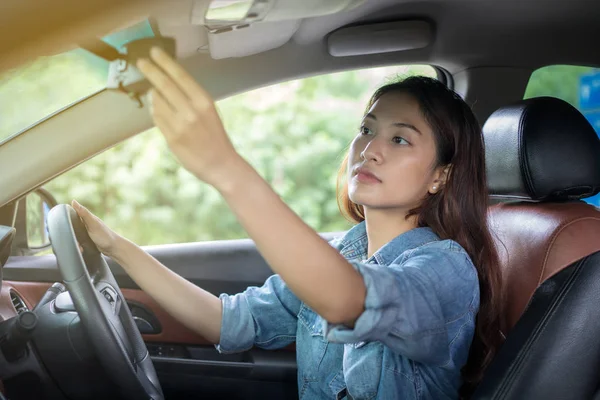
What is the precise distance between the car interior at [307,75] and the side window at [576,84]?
274mm

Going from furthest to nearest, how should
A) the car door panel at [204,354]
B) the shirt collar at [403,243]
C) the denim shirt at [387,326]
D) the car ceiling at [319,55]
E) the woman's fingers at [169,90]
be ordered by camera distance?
the car door panel at [204,354] < the shirt collar at [403,243] < the car ceiling at [319,55] < the denim shirt at [387,326] < the woman's fingers at [169,90]

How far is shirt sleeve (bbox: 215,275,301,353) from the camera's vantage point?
180 cm

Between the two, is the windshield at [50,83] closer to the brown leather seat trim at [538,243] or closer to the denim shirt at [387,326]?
the denim shirt at [387,326]

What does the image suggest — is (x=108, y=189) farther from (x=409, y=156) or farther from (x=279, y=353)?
(x=409, y=156)

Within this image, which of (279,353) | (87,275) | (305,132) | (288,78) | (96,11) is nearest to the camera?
(96,11)

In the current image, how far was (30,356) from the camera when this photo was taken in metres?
1.66

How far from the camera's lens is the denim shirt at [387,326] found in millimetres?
1172

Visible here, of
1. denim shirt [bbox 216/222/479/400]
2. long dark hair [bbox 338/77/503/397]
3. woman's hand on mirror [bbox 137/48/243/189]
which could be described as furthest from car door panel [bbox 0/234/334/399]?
woman's hand on mirror [bbox 137/48/243/189]

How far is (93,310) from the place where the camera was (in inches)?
61.3

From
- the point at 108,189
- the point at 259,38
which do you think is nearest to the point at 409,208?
the point at 259,38

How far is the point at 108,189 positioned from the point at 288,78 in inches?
49.6

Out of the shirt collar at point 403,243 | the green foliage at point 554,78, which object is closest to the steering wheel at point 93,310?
the shirt collar at point 403,243

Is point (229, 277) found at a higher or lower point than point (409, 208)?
lower

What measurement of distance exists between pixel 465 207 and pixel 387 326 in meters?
0.59
